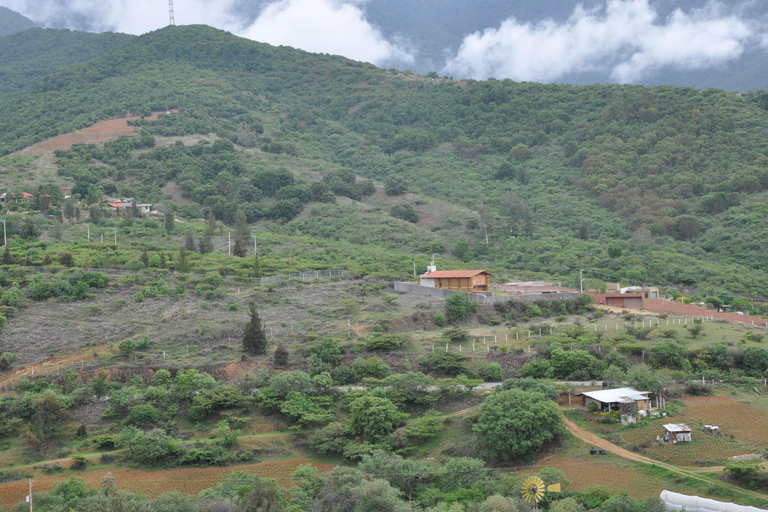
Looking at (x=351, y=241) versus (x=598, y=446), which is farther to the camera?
(x=351, y=241)

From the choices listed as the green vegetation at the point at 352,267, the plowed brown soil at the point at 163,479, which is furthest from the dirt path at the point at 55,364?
the plowed brown soil at the point at 163,479

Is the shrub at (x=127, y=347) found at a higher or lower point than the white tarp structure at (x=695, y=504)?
higher

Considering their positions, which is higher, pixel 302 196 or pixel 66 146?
pixel 66 146

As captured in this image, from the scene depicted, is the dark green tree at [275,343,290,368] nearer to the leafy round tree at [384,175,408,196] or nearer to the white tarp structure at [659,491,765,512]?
the white tarp structure at [659,491,765,512]

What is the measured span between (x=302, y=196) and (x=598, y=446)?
208 ft

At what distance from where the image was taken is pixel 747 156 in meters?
88.9

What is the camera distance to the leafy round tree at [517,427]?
102ft

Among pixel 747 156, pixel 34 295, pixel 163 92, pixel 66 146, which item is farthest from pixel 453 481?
pixel 163 92

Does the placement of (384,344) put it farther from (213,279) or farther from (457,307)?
(213,279)

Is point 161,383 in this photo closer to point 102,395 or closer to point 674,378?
point 102,395

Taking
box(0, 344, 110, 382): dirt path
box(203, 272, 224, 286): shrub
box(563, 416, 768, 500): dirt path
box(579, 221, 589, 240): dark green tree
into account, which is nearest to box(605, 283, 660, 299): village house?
box(563, 416, 768, 500): dirt path

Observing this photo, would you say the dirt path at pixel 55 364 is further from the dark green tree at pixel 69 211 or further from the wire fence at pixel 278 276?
the dark green tree at pixel 69 211

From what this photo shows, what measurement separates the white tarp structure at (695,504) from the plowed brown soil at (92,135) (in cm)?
9051

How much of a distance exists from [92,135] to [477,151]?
2181 inches
